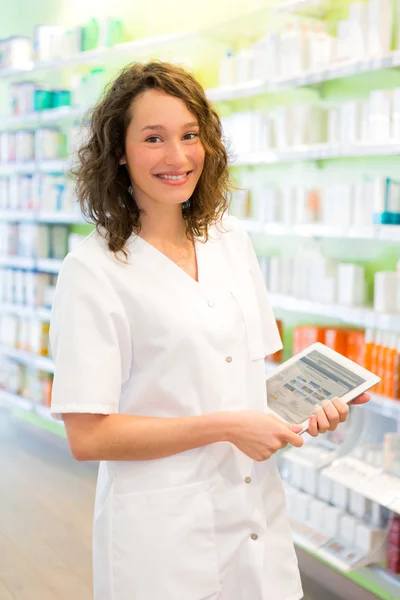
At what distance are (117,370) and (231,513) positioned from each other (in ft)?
1.24

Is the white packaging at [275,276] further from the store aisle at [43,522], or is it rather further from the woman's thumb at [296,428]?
the woman's thumb at [296,428]

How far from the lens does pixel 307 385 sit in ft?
4.89

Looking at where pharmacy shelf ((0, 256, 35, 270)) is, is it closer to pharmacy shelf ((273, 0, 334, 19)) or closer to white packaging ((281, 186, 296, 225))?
white packaging ((281, 186, 296, 225))

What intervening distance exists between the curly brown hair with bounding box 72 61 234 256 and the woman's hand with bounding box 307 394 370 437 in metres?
0.49

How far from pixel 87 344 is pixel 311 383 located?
Result: 1.67 feet

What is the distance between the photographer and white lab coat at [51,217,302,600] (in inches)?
50.1

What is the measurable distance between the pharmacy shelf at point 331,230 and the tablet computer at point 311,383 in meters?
1.32

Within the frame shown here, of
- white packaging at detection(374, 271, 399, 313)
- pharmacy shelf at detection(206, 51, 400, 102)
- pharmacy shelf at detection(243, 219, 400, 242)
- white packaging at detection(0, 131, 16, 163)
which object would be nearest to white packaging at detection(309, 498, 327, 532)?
white packaging at detection(374, 271, 399, 313)

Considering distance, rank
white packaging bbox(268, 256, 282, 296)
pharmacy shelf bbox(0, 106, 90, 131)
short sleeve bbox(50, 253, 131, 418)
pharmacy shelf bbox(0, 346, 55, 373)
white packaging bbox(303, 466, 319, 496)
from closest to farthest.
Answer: short sleeve bbox(50, 253, 131, 418) → white packaging bbox(303, 466, 319, 496) → white packaging bbox(268, 256, 282, 296) → pharmacy shelf bbox(0, 106, 90, 131) → pharmacy shelf bbox(0, 346, 55, 373)

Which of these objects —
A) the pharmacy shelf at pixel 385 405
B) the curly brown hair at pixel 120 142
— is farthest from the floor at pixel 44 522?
the curly brown hair at pixel 120 142

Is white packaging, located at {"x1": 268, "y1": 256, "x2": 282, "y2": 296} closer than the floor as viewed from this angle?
No

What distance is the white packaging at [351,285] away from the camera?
10.1 feet

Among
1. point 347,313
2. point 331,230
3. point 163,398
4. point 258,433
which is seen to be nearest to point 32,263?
point 331,230

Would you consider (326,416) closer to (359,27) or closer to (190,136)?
(190,136)
